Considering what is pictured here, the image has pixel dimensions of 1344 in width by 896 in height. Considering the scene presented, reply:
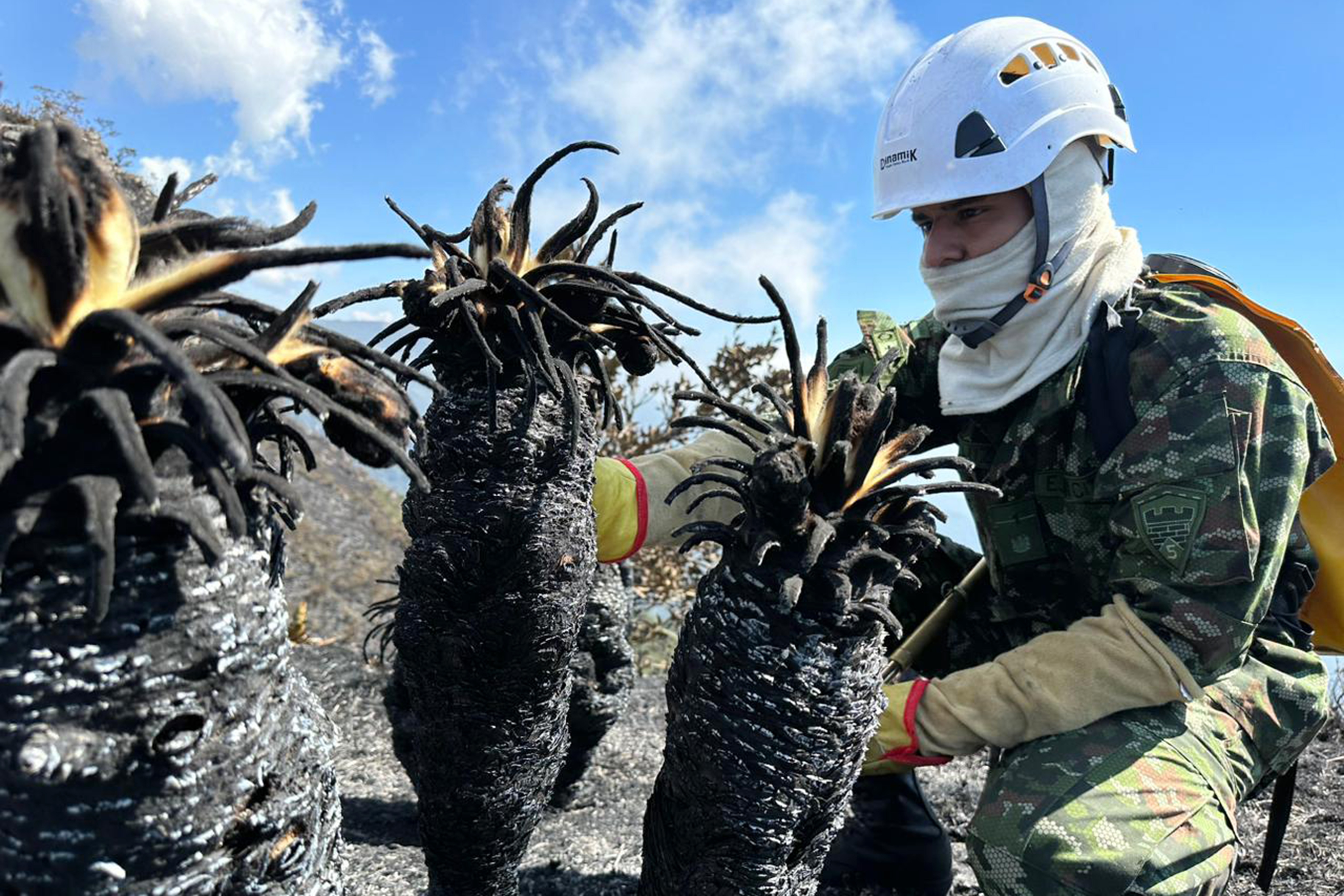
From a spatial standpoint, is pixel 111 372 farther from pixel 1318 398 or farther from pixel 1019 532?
pixel 1318 398

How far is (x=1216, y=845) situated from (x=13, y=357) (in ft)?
11.6

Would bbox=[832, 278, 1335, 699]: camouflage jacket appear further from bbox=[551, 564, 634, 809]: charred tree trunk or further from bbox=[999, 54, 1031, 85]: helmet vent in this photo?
bbox=[551, 564, 634, 809]: charred tree trunk

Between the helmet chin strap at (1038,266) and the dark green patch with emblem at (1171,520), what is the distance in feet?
2.63

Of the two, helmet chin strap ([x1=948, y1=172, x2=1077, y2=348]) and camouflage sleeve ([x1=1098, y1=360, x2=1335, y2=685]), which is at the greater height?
helmet chin strap ([x1=948, y1=172, x2=1077, y2=348])

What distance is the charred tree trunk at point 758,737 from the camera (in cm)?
170

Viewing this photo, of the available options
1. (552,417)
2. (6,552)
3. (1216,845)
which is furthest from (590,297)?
(1216,845)

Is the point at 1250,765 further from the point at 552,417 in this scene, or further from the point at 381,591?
the point at 381,591

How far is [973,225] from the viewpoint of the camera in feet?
11.2

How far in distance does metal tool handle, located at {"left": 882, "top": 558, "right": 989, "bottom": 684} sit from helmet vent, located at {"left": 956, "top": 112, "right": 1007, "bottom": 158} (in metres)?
1.74

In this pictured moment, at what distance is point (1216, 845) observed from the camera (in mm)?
3010

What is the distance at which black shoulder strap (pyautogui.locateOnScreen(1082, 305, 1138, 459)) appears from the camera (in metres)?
3.19

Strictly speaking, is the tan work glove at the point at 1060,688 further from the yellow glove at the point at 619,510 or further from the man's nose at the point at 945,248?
the man's nose at the point at 945,248

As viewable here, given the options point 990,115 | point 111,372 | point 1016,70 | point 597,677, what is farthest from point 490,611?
point 1016,70

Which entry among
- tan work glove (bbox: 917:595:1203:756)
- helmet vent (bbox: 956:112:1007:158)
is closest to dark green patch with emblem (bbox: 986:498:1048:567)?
tan work glove (bbox: 917:595:1203:756)
